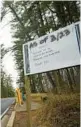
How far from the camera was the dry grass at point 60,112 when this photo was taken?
697cm

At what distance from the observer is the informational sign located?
506 cm

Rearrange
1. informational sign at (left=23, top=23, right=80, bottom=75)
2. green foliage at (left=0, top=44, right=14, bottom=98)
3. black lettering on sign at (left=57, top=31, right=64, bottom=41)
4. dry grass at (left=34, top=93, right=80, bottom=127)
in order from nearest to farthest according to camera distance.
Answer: informational sign at (left=23, top=23, right=80, bottom=75) < black lettering on sign at (left=57, top=31, right=64, bottom=41) < dry grass at (left=34, top=93, right=80, bottom=127) < green foliage at (left=0, top=44, right=14, bottom=98)

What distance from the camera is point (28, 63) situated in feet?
19.7

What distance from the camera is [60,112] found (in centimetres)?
747

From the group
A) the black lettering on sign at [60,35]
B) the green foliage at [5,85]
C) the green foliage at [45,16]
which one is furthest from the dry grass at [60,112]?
the green foliage at [5,85]

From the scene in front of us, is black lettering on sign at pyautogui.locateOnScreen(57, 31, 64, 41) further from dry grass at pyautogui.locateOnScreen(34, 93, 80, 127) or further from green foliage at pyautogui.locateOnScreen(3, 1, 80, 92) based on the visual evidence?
green foliage at pyautogui.locateOnScreen(3, 1, 80, 92)

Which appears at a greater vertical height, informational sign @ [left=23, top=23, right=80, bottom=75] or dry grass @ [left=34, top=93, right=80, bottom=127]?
informational sign @ [left=23, top=23, right=80, bottom=75]

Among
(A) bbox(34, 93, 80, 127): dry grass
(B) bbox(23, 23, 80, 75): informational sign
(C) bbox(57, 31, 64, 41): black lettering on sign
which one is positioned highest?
(C) bbox(57, 31, 64, 41): black lettering on sign

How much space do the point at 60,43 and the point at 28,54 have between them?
98cm

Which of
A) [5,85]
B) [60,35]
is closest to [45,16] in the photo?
[60,35]

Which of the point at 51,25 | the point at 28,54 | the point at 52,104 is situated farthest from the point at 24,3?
the point at 28,54

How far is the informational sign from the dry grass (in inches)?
71.8

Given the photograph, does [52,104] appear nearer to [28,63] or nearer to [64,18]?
[28,63]

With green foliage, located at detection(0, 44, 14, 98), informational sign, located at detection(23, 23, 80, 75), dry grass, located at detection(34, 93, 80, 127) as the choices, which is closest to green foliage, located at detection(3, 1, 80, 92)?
dry grass, located at detection(34, 93, 80, 127)
